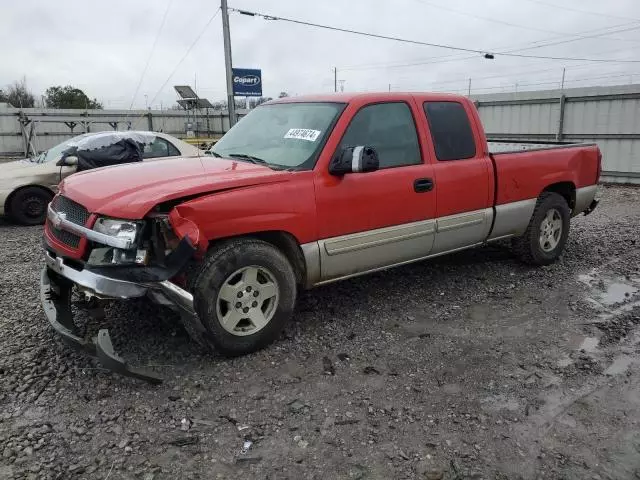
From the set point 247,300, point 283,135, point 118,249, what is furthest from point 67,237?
point 283,135

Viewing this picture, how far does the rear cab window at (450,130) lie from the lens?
489 cm

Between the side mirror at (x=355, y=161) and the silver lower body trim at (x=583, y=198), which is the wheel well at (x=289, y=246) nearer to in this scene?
the side mirror at (x=355, y=161)

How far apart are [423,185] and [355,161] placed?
92cm

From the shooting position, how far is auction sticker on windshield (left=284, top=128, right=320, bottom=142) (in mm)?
4281

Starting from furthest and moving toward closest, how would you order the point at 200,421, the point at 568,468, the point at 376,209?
the point at 376,209
the point at 200,421
the point at 568,468

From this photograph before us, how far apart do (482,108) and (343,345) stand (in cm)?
1350

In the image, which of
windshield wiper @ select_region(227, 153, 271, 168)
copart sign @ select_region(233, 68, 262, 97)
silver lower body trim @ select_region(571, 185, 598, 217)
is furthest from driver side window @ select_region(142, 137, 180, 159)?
copart sign @ select_region(233, 68, 262, 97)

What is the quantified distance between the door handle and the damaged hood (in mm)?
1255

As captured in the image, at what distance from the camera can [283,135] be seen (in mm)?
4516

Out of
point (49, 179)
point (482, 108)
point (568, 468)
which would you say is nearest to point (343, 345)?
point (568, 468)

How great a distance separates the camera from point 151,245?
136 inches

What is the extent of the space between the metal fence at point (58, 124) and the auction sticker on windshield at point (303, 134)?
55.0ft

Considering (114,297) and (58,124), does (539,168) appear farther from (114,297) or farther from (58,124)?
(58,124)

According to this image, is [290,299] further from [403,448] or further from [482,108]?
[482,108]
